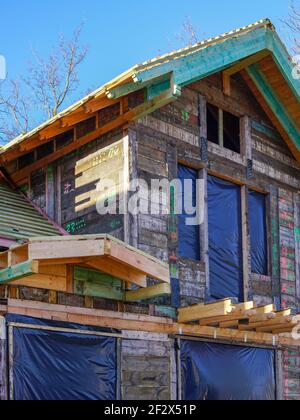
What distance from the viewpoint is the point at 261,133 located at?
49.4ft

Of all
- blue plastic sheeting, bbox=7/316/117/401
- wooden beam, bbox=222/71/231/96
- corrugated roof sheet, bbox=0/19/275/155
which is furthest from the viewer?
wooden beam, bbox=222/71/231/96

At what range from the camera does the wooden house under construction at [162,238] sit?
34.2ft

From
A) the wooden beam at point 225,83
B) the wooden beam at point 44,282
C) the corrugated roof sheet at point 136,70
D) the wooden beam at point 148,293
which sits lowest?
the wooden beam at point 148,293

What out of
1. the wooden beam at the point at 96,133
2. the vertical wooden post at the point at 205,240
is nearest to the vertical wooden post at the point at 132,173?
the wooden beam at the point at 96,133

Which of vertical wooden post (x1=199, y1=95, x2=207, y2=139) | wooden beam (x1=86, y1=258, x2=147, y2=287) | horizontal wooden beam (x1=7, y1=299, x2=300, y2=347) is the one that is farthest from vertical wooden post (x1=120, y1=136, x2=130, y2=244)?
vertical wooden post (x1=199, y1=95, x2=207, y2=139)

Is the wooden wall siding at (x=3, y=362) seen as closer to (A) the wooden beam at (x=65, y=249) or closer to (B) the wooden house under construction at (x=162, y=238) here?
(B) the wooden house under construction at (x=162, y=238)

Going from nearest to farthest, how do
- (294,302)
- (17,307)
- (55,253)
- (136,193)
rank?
(55,253) → (17,307) → (136,193) → (294,302)

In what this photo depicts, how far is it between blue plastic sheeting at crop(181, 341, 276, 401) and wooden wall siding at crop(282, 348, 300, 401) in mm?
361

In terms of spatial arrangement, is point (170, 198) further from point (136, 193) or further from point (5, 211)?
point (5, 211)

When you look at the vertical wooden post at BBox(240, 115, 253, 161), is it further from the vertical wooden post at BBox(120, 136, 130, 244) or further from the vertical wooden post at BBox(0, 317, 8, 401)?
the vertical wooden post at BBox(0, 317, 8, 401)

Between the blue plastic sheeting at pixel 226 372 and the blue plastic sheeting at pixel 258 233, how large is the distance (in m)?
1.63

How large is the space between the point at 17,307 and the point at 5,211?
102 inches

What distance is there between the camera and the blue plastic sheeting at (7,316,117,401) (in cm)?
1005
